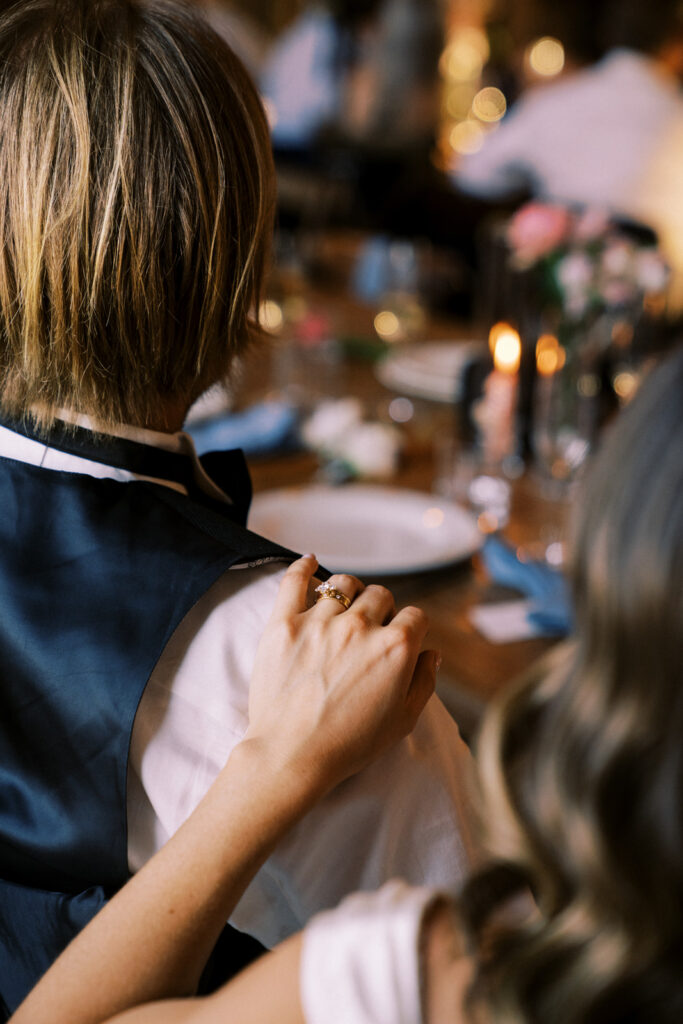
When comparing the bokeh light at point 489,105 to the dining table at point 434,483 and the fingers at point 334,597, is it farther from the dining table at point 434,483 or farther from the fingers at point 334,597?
the fingers at point 334,597

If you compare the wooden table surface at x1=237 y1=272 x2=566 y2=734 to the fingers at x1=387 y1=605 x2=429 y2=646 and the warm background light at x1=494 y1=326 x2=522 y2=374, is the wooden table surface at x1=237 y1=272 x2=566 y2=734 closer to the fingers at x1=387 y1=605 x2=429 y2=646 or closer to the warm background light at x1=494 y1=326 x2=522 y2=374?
the warm background light at x1=494 y1=326 x2=522 y2=374

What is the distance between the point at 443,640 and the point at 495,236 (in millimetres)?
1865

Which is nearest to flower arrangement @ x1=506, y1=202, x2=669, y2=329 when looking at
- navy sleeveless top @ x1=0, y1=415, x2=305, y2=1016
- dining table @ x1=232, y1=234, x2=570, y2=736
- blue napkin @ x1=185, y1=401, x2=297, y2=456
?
dining table @ x1=232, y1=234, x2=570, y2=736

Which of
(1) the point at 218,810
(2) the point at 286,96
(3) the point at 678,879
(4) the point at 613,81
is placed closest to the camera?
(3) the point at 678,879

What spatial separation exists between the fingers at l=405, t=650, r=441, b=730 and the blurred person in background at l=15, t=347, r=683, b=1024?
0.62 ft

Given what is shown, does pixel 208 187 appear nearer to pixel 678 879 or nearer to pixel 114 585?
pixel 114 585

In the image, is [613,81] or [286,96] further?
[286,96]

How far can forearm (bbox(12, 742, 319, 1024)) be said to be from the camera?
0.72m

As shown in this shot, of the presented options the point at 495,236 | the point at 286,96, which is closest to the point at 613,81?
the point at 495,236

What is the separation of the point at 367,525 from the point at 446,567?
0.19 meters

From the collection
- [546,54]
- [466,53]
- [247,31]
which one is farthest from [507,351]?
[546,54]

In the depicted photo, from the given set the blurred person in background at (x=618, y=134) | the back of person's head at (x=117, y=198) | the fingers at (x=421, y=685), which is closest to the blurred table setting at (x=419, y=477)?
the back of person's head at (x=117, y=198)

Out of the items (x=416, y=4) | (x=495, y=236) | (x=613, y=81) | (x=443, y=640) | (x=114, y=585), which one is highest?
(x=416, y=4)

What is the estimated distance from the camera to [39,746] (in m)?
0.83
